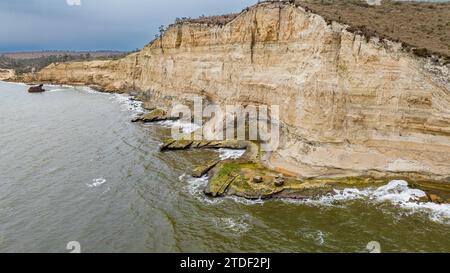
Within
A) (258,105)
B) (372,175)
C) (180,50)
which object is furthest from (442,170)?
(180,50)

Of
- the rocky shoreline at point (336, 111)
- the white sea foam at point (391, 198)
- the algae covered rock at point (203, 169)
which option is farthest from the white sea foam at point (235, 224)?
the algae covered rock at point (203, 169)

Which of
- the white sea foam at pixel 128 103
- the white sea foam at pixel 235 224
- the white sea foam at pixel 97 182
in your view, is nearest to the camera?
the white sea foam at pixel 235 224

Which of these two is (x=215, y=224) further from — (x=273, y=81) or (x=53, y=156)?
(x=53, y=156)

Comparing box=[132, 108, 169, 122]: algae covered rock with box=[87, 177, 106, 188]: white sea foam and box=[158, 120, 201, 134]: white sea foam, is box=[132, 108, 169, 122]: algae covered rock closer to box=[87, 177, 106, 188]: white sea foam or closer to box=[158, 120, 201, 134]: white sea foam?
box=[158, 120, 201, 134]: white sea foam

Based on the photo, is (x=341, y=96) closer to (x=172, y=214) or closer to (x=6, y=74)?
(x=172, y=214)

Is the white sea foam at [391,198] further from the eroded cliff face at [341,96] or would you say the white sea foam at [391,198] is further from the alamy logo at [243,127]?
the alamy logo at [243,127]

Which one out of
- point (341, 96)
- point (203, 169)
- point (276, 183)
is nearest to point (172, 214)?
point (203, 169)

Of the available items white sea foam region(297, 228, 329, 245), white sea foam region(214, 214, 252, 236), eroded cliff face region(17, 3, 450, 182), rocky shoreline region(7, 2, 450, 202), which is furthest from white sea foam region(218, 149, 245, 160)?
white sea foam region(297, 228, 329, 245)
